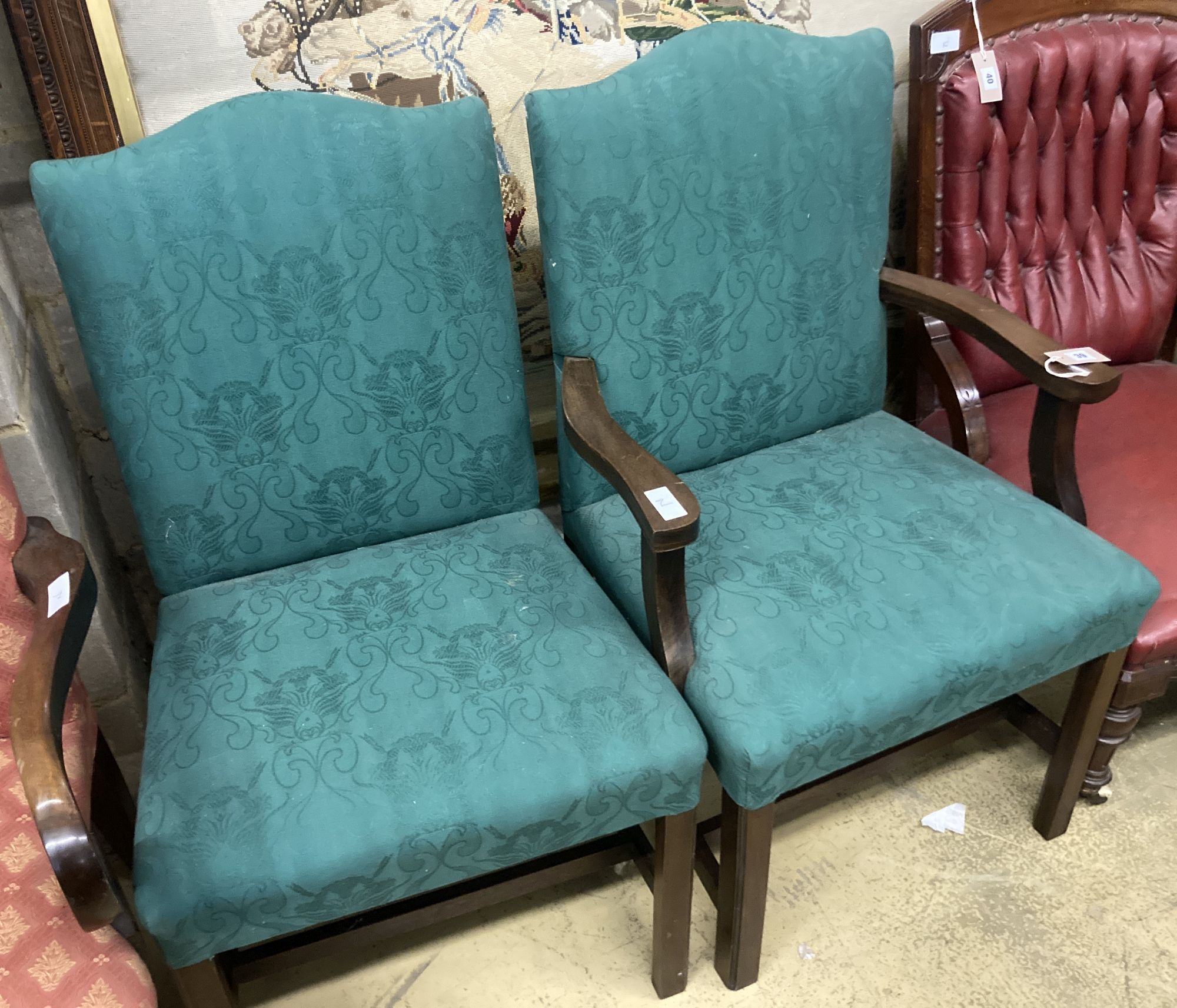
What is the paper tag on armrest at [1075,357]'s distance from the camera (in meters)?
1.19

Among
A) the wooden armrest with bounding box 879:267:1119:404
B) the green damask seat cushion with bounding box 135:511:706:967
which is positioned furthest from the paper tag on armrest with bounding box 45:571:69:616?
the wooden armrest with bounding box 879:267:1119:404

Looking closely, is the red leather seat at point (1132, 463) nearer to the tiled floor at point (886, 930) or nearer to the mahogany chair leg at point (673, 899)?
the tiled floor at point (886, 930)

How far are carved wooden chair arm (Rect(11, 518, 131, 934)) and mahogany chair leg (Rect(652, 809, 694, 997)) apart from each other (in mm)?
586

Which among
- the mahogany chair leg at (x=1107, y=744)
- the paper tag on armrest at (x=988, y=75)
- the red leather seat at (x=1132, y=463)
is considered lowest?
the mahogany chair leg at (x=1107, y=744)

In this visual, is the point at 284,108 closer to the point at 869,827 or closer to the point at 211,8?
the point at 211,8

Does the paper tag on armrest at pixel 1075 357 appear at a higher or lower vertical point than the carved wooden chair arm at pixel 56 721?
higher

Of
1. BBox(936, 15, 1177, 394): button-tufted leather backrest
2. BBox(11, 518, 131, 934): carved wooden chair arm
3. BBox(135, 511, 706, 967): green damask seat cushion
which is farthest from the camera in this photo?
BBox(936, 15, 1177, 394): button-tufted leather backrest

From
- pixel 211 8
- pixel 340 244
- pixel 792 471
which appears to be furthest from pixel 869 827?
pixel 211 8

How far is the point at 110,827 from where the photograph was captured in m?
1.11

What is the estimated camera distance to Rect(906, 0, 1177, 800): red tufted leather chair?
55.3 inches

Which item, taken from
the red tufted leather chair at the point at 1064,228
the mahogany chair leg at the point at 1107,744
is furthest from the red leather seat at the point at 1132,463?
the mahogany chair leg at the point at 1107,744

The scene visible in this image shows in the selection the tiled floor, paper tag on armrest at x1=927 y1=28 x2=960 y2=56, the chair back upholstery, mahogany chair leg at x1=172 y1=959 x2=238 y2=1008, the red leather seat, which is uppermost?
paper tag on armrest at x1=927 y1=28 x2=960 y2=56

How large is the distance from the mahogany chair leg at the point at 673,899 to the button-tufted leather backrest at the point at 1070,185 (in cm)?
100

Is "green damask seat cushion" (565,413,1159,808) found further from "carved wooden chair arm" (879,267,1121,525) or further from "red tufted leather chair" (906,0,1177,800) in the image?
"red tufted leather chair" (906,0,1177,800)
